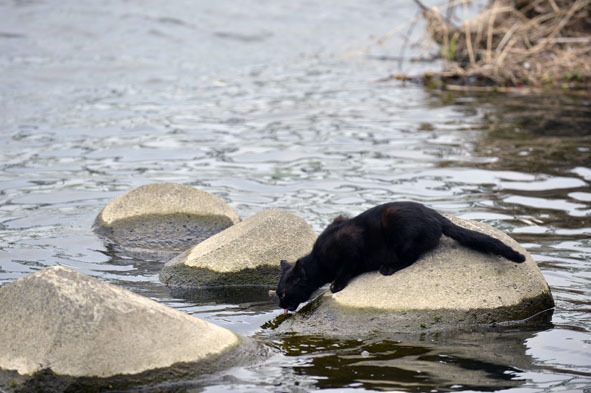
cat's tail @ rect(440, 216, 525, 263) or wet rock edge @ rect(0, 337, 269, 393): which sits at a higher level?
cat's tail @ rect(440, 216, 525, 263)

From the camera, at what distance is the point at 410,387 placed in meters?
4.88

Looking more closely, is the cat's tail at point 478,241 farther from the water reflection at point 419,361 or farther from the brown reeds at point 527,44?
the brown reeds at point 527,44

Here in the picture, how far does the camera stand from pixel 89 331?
193 inches

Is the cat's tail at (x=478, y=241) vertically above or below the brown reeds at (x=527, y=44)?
below

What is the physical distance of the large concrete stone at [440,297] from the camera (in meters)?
5.77

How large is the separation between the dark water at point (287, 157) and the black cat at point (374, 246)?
1.36 feet

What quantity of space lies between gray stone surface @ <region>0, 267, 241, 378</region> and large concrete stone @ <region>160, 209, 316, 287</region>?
174cm

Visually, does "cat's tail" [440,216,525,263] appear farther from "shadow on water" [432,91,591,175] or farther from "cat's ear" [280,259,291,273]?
"shadow on water" [432,91,591,175]

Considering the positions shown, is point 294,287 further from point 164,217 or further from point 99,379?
point 164,217

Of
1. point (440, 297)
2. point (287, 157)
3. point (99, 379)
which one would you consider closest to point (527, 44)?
point (287, 157)

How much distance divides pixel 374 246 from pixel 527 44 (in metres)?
10.9

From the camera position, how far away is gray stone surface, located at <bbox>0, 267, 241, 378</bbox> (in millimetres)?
4809

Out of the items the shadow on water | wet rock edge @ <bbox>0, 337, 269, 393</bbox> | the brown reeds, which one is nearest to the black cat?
wet rock edge @ <bbox>0, 337, 269, 393</bbox>

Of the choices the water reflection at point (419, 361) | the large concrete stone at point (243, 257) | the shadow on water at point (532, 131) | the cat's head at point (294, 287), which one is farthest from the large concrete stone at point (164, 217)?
the shadow on water at point (532, 131)
